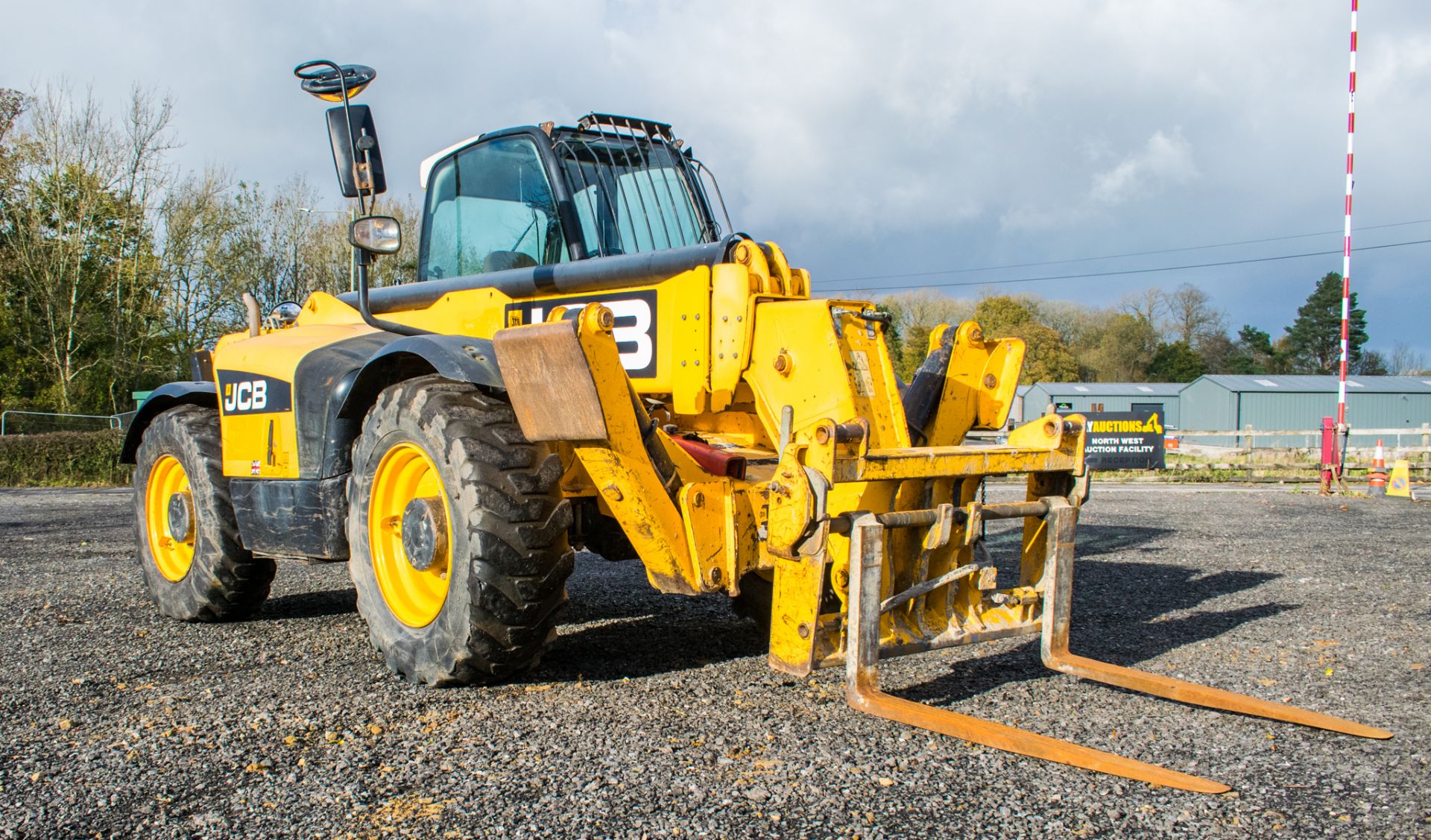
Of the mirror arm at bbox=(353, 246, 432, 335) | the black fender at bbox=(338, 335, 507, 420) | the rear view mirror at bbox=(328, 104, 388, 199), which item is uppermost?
the rear view mirror at bbox=(328, 104, 388, 199)

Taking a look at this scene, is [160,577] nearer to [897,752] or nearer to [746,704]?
[746,704]

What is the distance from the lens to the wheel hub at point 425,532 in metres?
4.44

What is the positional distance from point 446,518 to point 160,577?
286 centimetres

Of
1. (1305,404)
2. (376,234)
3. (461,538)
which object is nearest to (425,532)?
(461,538)

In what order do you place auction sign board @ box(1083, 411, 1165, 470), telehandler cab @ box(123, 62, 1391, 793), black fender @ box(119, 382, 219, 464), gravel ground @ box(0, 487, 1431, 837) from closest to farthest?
gravel ground @ box(0, 487, 1431, 837) → telehandler cab @ box(123, 62, 1391, 793) → black fender @ box(119, 382, 219, 464) → auction sign board @ box(1083, 411, 1165, 470)

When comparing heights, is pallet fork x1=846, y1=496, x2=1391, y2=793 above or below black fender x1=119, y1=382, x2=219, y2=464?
below

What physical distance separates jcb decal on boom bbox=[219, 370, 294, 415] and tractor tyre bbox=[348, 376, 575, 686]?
92cm

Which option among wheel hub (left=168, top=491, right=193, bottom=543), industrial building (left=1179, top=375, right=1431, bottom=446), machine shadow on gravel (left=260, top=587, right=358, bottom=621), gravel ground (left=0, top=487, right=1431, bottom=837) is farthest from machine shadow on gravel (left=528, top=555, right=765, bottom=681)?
industrial building (left=1179, top=375, right=1431, bottom=446)

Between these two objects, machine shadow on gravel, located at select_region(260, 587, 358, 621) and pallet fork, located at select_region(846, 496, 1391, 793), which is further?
machine shadow on gravel, located at select_region(260, 587, 358, 621)

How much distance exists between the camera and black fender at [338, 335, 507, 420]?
175 inches

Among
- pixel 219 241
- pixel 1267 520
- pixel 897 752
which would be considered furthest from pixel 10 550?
pixel 219 241

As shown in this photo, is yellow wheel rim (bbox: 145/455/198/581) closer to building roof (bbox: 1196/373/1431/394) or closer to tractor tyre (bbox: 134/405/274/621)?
tractor tyre (bbox: 134/405/274/621)

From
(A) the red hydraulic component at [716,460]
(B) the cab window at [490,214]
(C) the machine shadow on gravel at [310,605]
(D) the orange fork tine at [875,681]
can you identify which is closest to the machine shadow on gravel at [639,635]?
(A) the red hydraulic component at [716,460]

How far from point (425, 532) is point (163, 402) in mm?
3117
